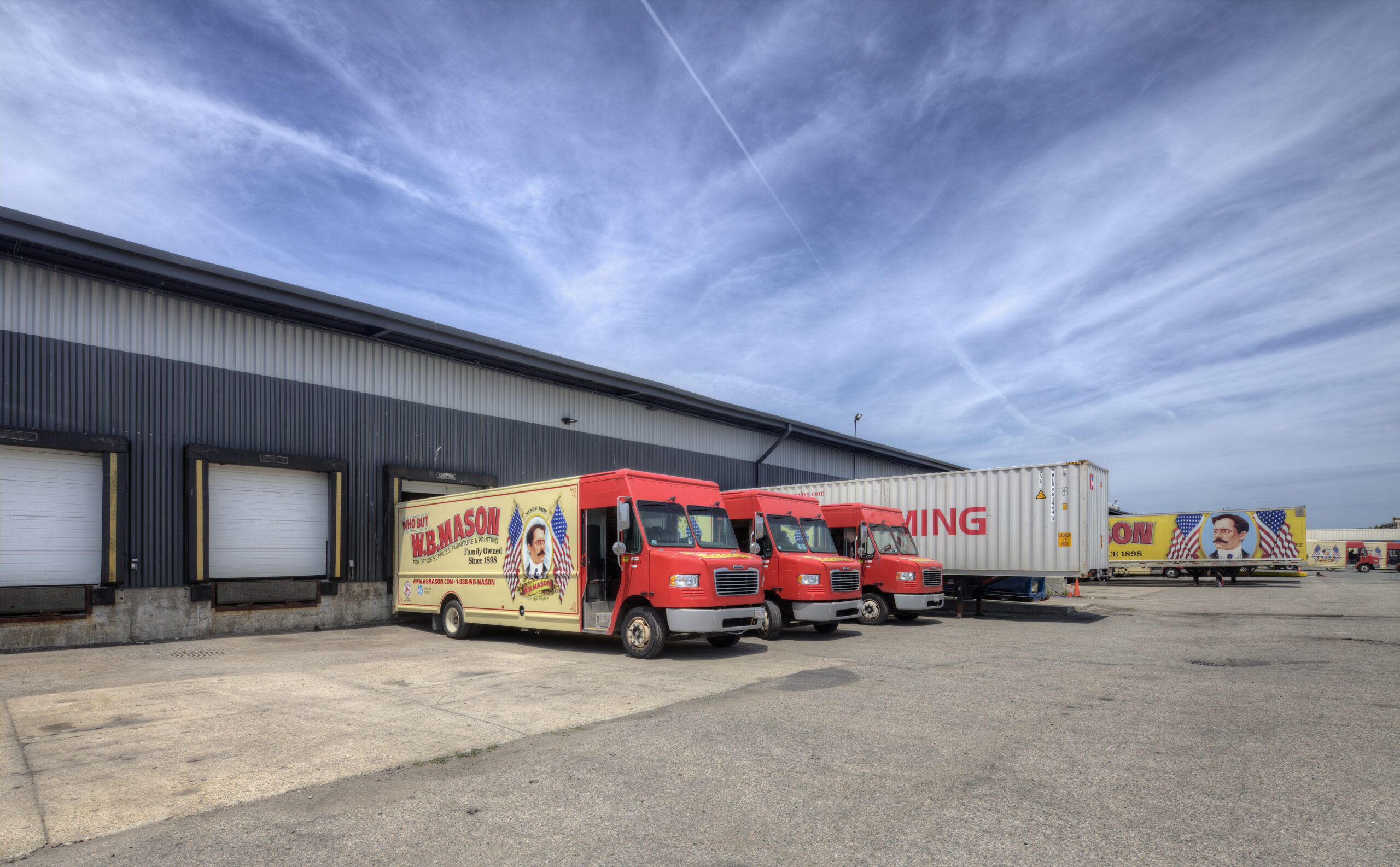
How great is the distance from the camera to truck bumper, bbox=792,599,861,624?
13.6 m

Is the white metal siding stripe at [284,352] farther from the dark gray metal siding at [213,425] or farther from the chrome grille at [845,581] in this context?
the chrome grille at [845,581]

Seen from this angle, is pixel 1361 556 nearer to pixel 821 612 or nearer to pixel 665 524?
pixel 821 612

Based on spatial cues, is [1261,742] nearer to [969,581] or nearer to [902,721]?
[902,721]

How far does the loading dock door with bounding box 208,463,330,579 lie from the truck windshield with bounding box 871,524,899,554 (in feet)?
39.8

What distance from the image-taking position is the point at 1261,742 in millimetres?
6059

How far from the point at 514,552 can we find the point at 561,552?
141cm

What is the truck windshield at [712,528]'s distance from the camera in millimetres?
12227

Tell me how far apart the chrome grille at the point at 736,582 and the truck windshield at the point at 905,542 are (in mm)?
6323

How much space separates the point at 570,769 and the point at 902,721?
3160mm

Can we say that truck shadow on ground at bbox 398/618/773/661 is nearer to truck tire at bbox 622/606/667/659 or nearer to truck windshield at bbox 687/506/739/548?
truck tire at bbox 622/606/667/659

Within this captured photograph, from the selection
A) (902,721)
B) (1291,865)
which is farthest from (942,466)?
(1291,865)

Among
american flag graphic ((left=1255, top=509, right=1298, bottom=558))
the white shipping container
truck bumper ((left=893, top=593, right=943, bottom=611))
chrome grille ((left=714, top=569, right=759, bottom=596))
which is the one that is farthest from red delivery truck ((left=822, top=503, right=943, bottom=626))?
american flag graphic ((left=1255, top=509, right=1298, bottom=558))

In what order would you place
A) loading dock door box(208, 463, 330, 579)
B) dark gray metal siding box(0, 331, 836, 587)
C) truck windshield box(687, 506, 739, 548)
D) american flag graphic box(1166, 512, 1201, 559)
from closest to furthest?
truck windshield box(687, 506, 739, 548) < dark gray metal siding box(0, 331, 836, 587) < loading dock door box(208, 463, 330, 579) < american flag graphic box(1166, 512, 1201, 559)

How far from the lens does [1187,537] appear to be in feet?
125
